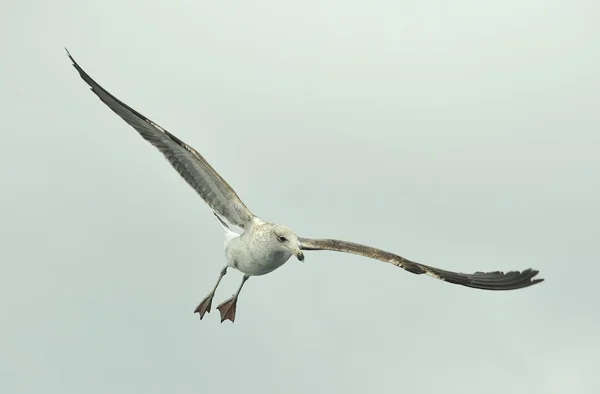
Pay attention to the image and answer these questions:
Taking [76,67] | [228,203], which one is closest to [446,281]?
[228,203]

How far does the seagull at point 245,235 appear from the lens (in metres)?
26.7

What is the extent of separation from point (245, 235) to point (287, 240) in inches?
78.6

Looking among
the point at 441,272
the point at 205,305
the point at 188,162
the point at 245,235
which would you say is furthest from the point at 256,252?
the point at 205,305

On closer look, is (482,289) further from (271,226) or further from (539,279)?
(271,226)

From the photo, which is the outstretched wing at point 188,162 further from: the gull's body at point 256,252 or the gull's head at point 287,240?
the gull's head at point 287,240

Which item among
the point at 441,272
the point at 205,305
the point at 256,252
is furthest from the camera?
the point at 205,305

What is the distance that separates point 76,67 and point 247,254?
6.41 meters

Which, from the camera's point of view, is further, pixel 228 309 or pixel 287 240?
pixel 228 309

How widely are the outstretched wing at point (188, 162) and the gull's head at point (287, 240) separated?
1.85m

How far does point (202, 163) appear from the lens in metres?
27.6

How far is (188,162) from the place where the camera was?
1104 inches

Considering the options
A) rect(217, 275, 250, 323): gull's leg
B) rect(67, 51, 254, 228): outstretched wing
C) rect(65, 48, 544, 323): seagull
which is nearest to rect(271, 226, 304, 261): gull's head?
rect(65, 48, 544, 323): seagull

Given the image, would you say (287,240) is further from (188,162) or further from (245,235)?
(188,162)

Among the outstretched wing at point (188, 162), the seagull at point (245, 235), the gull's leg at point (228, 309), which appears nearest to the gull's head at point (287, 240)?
the seagull at point (245, 235)
